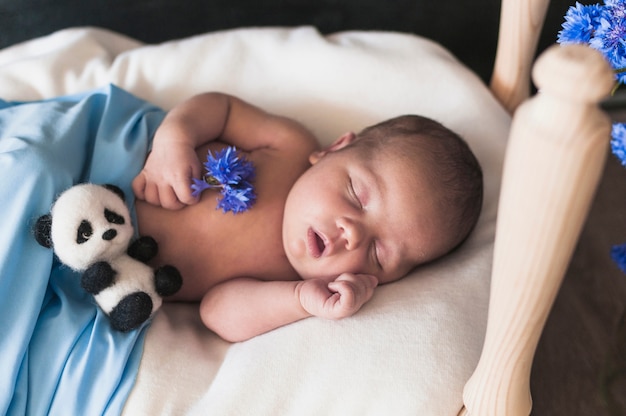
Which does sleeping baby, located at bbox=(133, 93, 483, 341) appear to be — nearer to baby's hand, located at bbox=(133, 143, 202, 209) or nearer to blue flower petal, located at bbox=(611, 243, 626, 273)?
baby's hand, located at bbox=(133, 143, 202, 209)

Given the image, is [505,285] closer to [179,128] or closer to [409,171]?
[409,171]

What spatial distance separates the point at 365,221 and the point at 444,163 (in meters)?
0.16

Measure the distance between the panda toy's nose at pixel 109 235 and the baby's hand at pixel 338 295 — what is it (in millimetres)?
291

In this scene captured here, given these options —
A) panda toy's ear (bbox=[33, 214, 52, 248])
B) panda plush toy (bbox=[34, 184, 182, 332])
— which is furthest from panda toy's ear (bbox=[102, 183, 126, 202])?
panda toy's ear (bbox=[33, 214, 52, 248])

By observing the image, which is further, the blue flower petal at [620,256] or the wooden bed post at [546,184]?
the blue flower petal at [620,256]

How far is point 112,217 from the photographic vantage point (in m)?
0.92

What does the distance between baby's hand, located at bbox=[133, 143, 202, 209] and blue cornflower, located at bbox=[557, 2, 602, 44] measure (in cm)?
62

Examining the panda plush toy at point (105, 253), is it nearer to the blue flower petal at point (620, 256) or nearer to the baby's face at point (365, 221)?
the baby's face at point (365, 221)

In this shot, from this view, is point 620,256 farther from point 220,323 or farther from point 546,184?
point 220,323

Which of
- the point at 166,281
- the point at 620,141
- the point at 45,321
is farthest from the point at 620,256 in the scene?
the point at 45,321

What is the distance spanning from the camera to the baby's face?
0.96 meters

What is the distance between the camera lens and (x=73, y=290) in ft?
3.19

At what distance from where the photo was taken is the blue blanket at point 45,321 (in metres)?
0.88

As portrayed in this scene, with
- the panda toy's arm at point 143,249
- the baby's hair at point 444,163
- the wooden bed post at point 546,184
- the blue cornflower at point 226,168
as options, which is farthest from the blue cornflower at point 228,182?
the wooden bed post at point 546,184
